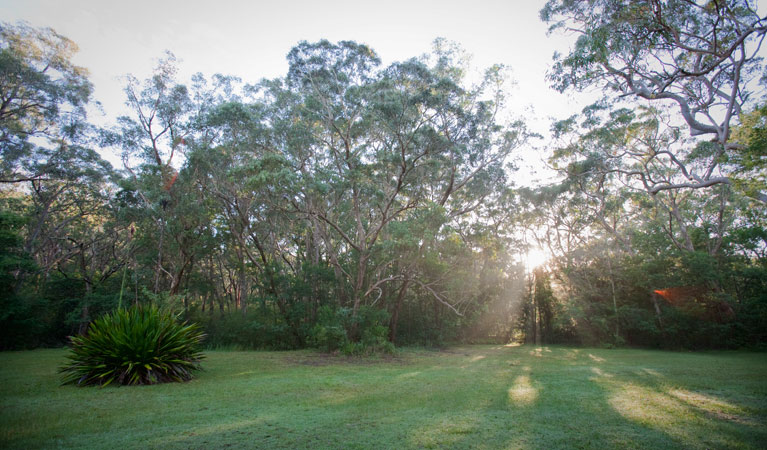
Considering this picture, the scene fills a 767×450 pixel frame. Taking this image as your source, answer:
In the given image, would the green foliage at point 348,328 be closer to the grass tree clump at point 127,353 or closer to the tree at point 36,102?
the grass tree clump at point 127,353

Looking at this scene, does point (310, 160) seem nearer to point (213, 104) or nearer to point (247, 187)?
point (247, 187)

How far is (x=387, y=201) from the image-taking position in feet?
42.0

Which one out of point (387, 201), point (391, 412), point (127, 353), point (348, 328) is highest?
point (387, 201)

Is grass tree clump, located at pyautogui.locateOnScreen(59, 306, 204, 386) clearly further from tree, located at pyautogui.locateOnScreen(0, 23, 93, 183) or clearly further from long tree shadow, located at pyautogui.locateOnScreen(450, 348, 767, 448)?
tree, located at pyautogui.locateOnScreen(0, 23, 93, 183)

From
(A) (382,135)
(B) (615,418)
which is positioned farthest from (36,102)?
(B) (615,418)

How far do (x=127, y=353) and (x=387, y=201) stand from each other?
8.70 meters

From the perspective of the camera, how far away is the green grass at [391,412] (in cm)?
343

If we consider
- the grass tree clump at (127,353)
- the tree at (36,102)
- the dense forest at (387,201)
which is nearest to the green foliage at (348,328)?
the dense forest at (387,201)

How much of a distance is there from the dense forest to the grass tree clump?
294cm

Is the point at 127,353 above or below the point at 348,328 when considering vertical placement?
above

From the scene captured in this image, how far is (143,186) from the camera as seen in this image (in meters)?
13.8

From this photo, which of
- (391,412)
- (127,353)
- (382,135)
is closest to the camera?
(391,412)

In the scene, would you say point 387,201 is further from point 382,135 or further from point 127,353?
point 127,353

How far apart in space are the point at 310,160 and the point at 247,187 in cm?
401
